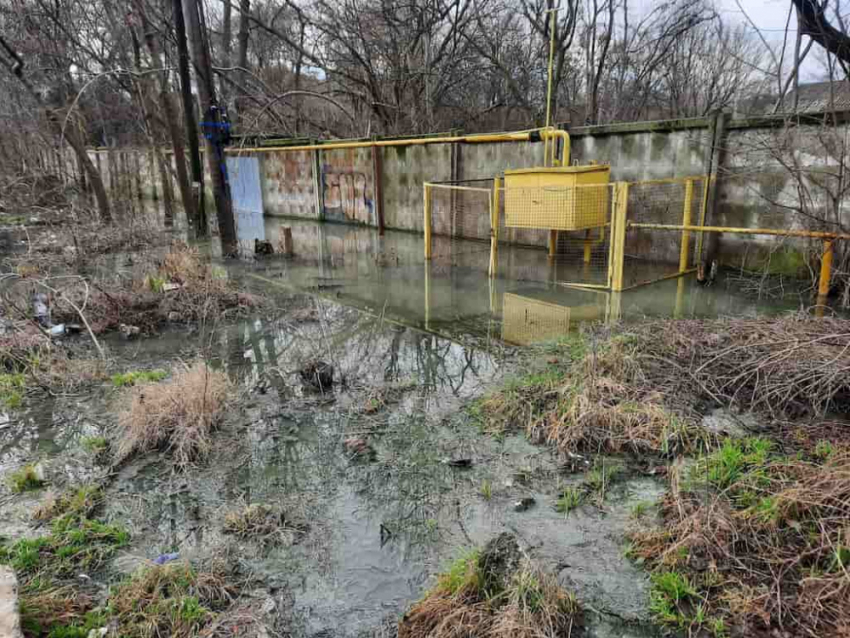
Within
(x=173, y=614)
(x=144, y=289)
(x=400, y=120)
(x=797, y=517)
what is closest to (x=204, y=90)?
(x=144, y=289)

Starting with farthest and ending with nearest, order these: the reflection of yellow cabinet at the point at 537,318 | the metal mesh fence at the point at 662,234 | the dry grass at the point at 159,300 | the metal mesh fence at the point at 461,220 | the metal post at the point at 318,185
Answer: the metal post at the point at 318,185
the metal mesh fence at the point at 461,220
the metal mesh fence at the point at 662,234
the dry grass at the point at 159,300
the reflection of yellow cabinet at the point at 537,318

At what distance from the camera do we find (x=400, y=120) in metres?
16.5

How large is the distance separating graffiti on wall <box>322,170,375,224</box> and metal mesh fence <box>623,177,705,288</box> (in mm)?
6716

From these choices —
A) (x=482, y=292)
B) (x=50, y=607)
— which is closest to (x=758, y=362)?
(x=482, y=292)

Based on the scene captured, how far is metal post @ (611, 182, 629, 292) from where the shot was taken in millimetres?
7254

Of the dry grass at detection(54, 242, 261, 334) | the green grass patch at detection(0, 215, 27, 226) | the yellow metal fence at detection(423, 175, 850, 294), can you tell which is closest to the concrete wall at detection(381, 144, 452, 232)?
the yellow metal fence at detection(423, 175, 850, 294)

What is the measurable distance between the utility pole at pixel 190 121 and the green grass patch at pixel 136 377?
8.01 meters

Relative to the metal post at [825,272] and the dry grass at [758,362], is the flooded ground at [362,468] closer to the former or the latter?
the metal post at [825,272]

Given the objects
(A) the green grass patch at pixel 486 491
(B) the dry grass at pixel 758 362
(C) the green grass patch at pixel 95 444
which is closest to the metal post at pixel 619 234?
(B) the dry grass at pixel 758 362

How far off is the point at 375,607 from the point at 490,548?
59 cm

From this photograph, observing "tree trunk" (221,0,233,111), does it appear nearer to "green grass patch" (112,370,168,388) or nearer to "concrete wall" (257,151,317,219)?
"concrete wall" (257,151,317,219)

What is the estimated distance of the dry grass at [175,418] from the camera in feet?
13.5

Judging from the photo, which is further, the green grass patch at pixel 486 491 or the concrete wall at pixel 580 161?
the concrete wall at pixel 580 161

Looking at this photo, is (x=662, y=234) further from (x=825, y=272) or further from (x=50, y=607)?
(x=50, y=607)
